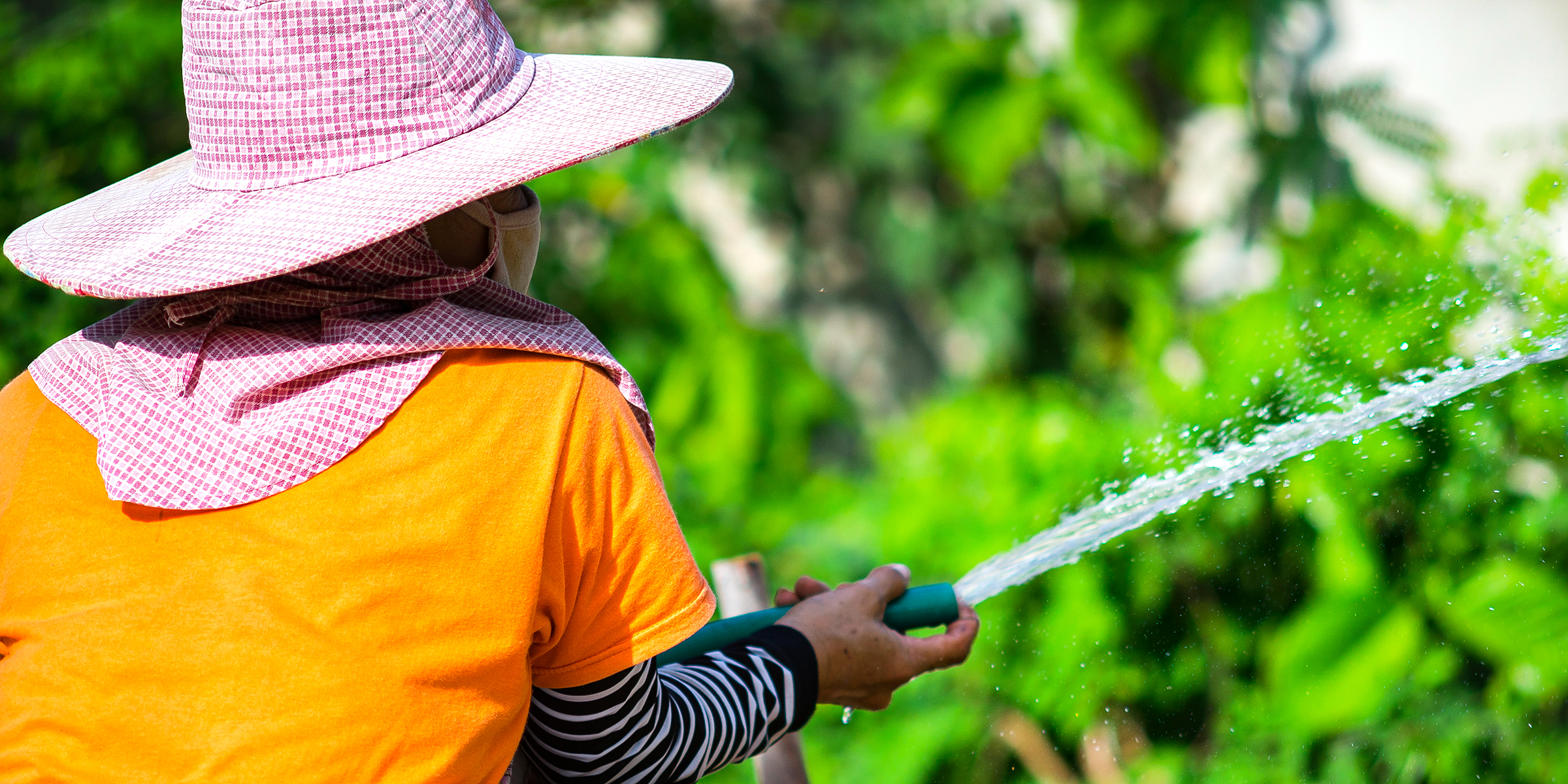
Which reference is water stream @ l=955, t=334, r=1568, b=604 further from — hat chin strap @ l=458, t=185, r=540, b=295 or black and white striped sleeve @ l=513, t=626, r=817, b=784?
hat chin strap @ l=458, t=185, r=540, b=295

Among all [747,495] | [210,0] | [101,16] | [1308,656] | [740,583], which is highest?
[210,0]

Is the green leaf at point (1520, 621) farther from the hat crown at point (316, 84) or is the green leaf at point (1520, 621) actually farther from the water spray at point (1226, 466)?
the hat crown at point (316, 84)

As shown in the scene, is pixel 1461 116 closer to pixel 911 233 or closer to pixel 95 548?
pixel 911 233

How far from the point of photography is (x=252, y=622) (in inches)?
→ 30.2

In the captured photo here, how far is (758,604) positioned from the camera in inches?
57.5

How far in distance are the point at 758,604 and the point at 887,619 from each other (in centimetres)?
27

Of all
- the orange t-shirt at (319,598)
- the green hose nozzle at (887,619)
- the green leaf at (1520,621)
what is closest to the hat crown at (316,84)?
the orange t-shirt at (319,598)

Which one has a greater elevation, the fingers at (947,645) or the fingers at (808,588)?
the fingers at (808,588)

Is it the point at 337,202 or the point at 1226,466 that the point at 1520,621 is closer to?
the point at 1226,466

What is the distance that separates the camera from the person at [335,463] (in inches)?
30.4

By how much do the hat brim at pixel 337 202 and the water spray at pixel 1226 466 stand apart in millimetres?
850

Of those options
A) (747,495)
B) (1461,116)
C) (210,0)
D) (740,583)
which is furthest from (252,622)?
(1461,116)

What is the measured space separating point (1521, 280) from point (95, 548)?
2091mm

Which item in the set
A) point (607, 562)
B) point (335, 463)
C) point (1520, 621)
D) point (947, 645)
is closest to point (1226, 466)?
point (1520, 621)
